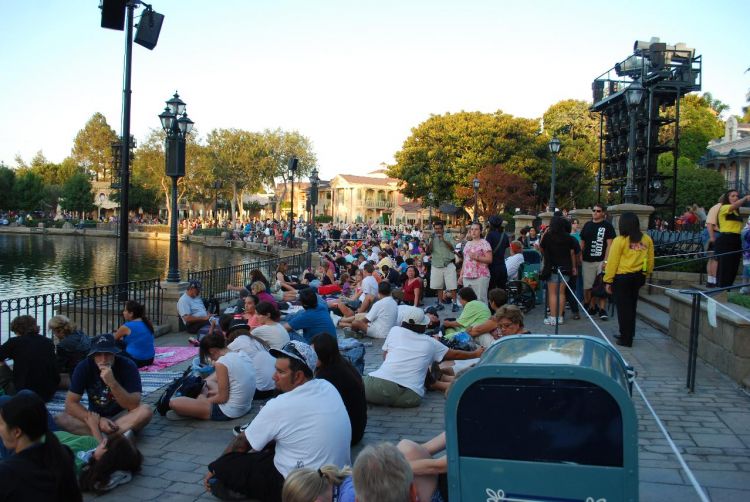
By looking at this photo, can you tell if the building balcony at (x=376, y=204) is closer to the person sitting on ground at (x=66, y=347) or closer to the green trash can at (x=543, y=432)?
the person sitting on ground at (x=66, y=347)

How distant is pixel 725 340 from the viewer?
711 centimetres

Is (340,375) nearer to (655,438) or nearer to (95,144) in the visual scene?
(655,438)

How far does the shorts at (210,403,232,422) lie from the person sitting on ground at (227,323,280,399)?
57 centimetres

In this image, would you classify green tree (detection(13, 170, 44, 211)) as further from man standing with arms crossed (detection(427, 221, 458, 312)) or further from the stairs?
the stairs

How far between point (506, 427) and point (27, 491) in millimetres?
2420

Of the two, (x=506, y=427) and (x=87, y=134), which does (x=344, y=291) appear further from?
(x=87, y=134)

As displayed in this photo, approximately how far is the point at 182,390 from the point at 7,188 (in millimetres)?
83285

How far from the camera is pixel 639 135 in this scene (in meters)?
29.8

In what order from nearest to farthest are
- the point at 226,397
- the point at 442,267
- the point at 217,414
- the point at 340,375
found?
the point at 340,375 < the point at 226,397 < the point at 217,414 < the point at 442,267

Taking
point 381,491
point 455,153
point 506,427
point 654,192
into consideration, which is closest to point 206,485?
point 381,491

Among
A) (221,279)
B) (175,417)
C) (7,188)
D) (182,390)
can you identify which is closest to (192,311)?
(221,279)

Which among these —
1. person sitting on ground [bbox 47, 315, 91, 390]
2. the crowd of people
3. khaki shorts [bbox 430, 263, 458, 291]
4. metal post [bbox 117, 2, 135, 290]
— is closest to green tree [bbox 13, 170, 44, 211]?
metal post [bbox 117, 2, 135, 290]

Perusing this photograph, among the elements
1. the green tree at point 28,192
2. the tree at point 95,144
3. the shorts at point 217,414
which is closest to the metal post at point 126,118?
the shorts at point 217,414

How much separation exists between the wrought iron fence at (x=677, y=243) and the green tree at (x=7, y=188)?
8019cm
